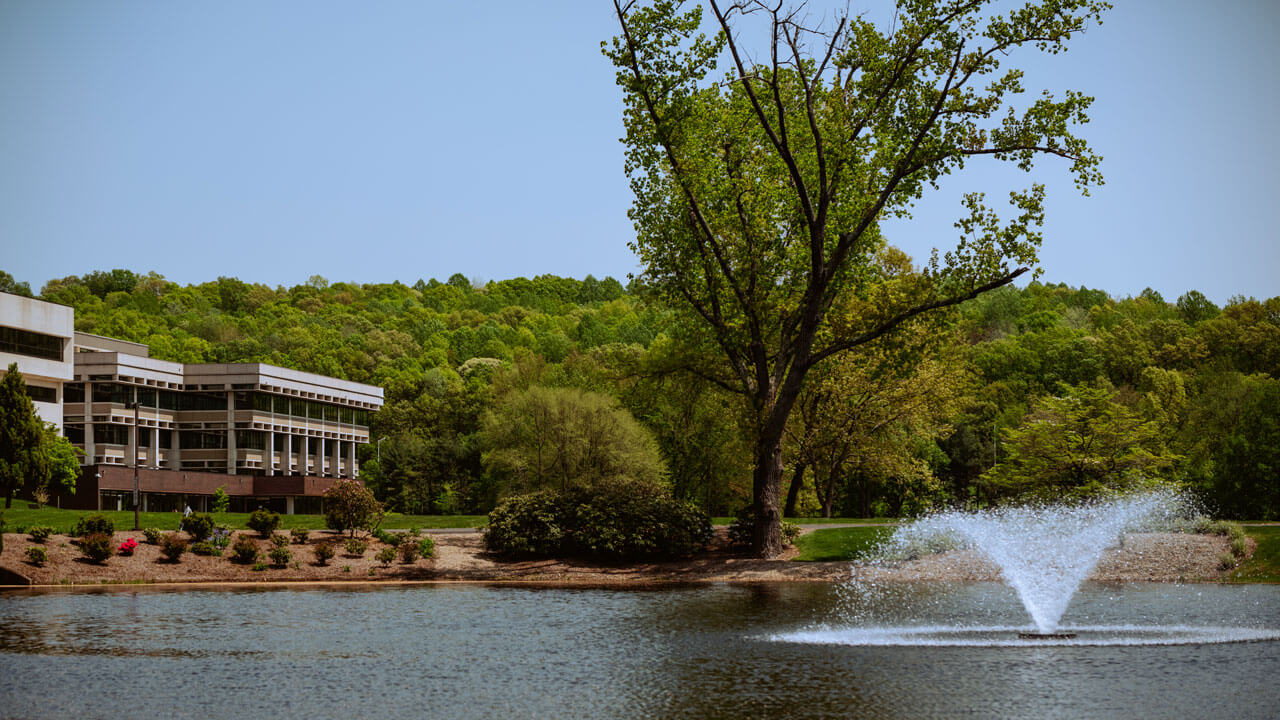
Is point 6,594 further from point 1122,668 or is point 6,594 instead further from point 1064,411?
point 1064,411

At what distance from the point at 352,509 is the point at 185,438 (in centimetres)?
5273

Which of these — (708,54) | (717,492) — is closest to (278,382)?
(717,492)

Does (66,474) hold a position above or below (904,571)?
above

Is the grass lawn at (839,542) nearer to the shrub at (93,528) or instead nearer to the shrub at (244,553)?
the shrub at (244,553)

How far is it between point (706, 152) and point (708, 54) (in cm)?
366

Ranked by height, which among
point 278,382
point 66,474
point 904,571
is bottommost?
point 904,571

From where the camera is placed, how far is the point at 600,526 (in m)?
35.6

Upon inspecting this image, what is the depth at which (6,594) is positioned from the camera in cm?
2689

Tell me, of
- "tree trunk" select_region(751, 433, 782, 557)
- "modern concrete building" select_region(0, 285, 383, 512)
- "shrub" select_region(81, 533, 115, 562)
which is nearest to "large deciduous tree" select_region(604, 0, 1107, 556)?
"tree trunk" select_region(751, 433, 782, 557)

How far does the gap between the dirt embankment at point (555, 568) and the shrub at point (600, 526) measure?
0.69m

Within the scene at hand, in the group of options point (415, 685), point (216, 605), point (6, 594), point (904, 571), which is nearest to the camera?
point (415, 685)

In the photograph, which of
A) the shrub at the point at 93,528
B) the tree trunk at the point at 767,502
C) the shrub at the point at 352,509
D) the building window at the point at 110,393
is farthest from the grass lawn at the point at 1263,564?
the building window at the point at 110,393

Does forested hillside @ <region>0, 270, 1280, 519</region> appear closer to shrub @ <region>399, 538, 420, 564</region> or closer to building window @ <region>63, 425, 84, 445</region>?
shrub @ <region>399, 538, 420, 564</region>

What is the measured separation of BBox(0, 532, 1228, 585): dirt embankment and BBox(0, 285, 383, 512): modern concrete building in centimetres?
3308
